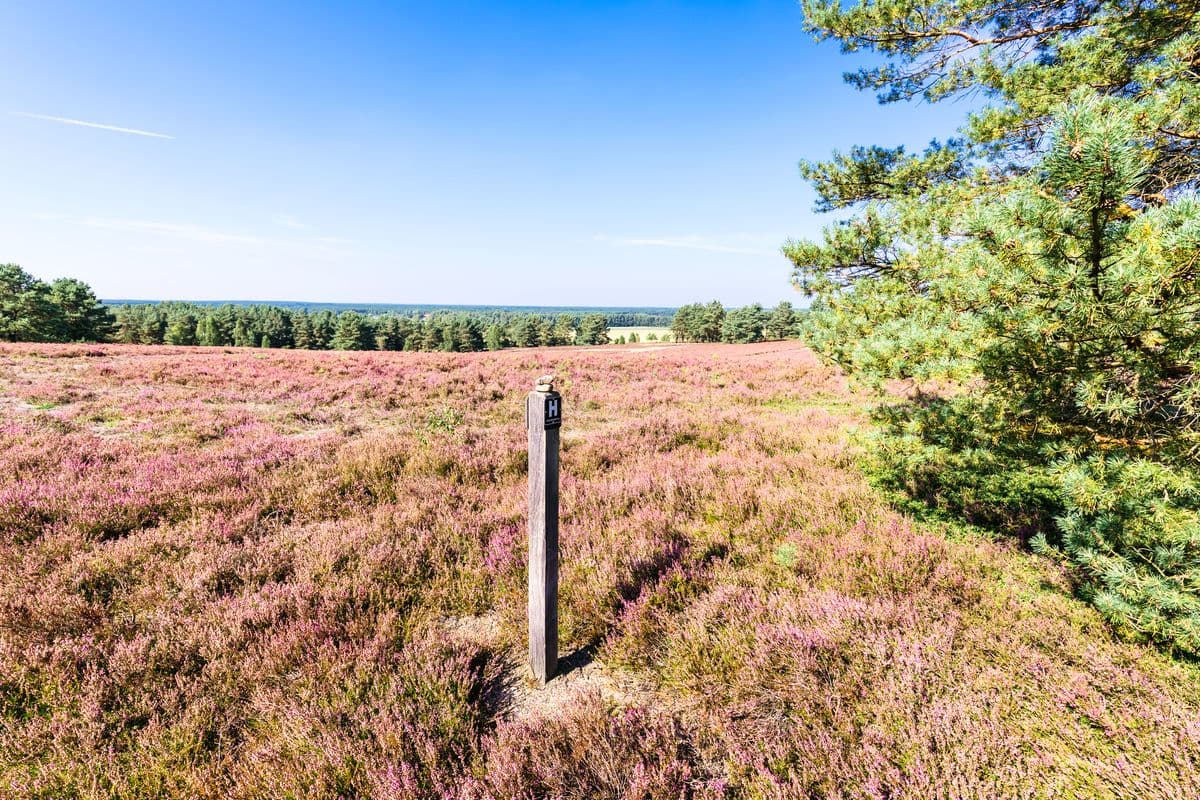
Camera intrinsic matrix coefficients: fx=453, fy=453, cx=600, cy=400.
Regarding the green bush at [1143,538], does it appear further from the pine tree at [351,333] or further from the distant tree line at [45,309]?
the pine tree at [351,333]

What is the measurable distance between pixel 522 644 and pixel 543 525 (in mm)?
1143

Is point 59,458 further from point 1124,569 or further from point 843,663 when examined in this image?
point 1124,569

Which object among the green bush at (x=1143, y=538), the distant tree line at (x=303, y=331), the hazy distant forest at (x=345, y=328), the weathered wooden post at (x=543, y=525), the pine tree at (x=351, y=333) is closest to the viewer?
the green bush at (x=1143, y=538)

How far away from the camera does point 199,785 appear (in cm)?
224

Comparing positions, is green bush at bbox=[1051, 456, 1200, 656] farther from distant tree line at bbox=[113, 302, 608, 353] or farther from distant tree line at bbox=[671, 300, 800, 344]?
distant tree line at bbox=[113, 302, 608, 353]

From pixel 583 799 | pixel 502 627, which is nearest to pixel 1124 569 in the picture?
pixel 583 799

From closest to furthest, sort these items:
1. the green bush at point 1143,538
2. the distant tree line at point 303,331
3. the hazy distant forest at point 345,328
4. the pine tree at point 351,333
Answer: the green bush at point 1143,538 < the hazy distant forest at point 345,328 < the distant tree line at point 303,331 < the pine tree at point 351,333

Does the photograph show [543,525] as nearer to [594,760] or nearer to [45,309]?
[594,760]

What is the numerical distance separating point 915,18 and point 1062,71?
1.86 metres

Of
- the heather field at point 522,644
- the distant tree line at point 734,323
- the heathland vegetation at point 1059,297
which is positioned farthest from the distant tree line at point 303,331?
the heathland vegetation at point 1059,297

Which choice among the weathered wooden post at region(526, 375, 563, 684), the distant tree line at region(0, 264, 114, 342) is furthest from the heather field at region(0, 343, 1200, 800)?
the distant tree line at region(0, 264, 114, 342)

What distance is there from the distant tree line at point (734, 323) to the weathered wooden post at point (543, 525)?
288 ft

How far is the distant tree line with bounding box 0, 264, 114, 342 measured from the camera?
4547cm

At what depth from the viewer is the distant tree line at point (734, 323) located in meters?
87.7
